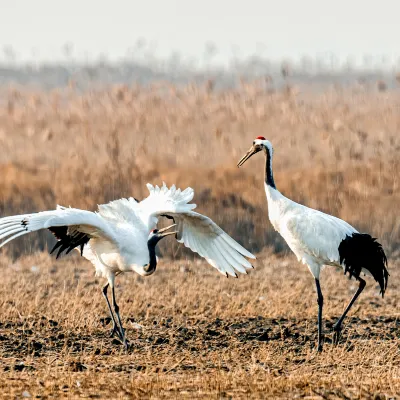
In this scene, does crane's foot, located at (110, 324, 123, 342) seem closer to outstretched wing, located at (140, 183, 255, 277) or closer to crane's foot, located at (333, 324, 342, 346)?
outstretched wing, located at (140, 183, 255, 277)

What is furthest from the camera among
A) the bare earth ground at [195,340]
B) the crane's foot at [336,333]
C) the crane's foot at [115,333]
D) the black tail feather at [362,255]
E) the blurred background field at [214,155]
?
the blurred background field at [214,155]

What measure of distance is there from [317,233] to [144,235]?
1.28 metres

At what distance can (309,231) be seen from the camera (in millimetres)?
7172

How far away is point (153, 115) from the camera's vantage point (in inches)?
610

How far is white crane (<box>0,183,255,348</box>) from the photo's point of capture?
680cm

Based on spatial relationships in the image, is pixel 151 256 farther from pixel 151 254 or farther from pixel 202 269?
pixel 202 269

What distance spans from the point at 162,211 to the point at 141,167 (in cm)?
612

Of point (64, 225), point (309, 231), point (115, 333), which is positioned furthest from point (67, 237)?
point (309, 231)

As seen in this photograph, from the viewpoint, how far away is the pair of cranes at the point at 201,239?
6938 millimetres

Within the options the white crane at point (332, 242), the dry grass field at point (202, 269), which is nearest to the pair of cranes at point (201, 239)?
the white crane at point (332, 242)

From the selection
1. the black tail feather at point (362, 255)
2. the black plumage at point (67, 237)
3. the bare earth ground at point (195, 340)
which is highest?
the black plumage at point (67, 237)

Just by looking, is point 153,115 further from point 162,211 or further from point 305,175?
point 162,211

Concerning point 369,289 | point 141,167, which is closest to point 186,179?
point 141,167

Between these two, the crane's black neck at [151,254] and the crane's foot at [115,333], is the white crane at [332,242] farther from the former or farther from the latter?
the crane's foot at [115,333]
